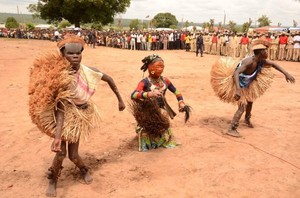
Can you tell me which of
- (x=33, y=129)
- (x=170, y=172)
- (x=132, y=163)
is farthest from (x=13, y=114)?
(x=170, y=172)

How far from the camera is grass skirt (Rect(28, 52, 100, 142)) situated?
11.6ft

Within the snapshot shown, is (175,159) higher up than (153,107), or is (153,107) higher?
(153,107)

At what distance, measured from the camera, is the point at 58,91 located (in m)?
3.56

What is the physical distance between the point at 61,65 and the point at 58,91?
0.30 meters

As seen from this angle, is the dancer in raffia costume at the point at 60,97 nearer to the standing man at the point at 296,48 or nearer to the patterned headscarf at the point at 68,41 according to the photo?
the patterned headscarf at the point at 68,41

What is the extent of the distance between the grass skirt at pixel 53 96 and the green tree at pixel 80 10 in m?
32.7

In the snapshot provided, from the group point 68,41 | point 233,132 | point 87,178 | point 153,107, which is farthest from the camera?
point 233,132

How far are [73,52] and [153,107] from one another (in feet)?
5.25

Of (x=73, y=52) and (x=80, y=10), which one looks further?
(x=80, y=10)

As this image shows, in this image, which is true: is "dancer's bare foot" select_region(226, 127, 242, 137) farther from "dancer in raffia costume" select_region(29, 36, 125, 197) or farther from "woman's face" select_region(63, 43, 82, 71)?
"woman's face" select_region(63, 43, 82, 71)

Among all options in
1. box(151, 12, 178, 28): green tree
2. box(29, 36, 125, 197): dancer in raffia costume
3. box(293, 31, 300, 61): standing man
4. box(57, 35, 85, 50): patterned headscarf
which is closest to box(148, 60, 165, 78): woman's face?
box(29, 36, 125, 197): dancer in raffia costume

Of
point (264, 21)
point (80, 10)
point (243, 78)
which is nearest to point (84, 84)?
point (243, 78)

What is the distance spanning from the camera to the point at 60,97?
3557mm

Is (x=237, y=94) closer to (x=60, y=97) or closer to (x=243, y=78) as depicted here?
(x=243, y=78)
